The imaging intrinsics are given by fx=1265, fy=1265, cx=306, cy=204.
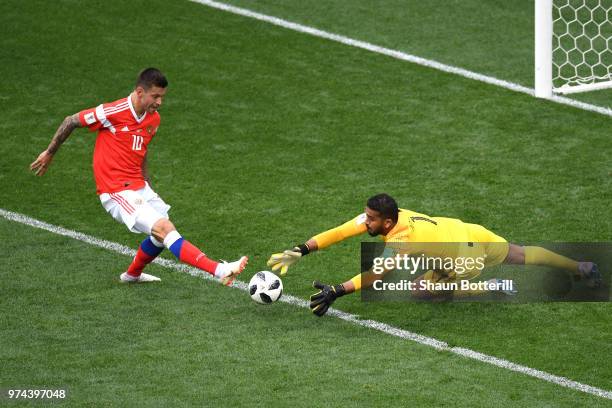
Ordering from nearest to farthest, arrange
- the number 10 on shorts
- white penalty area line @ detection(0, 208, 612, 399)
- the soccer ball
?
white penalty area line @ detection(0, 208, 612, 399) → the soccer ball → the number 10 on shorts

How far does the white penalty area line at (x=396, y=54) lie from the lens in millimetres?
14844

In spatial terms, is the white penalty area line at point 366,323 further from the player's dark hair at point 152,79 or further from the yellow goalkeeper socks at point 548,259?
the player's dark hair at point 152,79

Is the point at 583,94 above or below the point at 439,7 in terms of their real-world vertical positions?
below

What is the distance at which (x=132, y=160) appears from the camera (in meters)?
10.5

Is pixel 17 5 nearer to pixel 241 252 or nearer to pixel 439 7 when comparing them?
pixel 439 7

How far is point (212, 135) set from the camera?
45.8 feet

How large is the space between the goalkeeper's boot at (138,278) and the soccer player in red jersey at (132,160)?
0.72 ft

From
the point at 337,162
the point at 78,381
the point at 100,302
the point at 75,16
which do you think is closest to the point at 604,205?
the point at 337,162

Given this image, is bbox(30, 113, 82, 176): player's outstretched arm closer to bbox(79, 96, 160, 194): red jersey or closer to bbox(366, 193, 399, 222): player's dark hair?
bbox(79, 96, 160, 194): red jersey

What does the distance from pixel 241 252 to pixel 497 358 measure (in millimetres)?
2992

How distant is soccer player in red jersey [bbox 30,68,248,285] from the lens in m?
10.3

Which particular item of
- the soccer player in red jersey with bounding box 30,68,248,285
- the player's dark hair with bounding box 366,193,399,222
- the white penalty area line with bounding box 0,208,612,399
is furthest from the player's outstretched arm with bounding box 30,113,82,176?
the player's dark hair with bounding box 366,193,399,222

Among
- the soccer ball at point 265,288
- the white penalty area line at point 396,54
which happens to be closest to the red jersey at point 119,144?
the soccer ball at point 265,288

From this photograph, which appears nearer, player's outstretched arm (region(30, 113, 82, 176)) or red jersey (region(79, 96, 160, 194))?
player's outstretched arm (region(30, 113, 82, 176))
